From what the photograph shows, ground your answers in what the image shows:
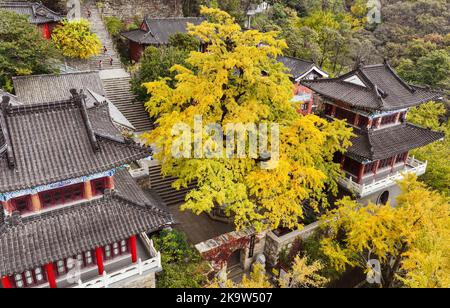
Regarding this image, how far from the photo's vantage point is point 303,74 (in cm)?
3653

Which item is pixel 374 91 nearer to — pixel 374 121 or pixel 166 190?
pixel 374 121

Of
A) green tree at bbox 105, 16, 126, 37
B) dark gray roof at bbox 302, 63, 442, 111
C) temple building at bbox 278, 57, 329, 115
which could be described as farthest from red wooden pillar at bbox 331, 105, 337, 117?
green tree at bbox 105, 16, 126, 37

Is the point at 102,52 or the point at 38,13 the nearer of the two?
the point at 38,13

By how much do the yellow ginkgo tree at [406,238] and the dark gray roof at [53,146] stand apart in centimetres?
1314

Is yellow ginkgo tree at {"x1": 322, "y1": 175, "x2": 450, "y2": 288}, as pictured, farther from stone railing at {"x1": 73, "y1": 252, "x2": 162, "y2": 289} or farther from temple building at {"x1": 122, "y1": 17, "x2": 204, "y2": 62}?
temple building at {"x1": 122, "y1": 17, "x2": 204, "y2": 62}

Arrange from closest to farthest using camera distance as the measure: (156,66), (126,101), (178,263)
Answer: (178,263) < (156,66) < (126,101)

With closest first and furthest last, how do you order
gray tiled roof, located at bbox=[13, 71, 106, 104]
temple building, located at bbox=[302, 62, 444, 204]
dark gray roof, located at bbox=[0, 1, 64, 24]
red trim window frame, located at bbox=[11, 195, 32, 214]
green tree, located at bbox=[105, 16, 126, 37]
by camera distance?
red trim window frame, located at bbox=[11, 195, 32, 214] → temple building, located at bbox=[302, 62, 444, 204] → gray tiled roof, located at bbox=[13, 71, 106, 104] → dark gray roof, located at bbox=[0, 1, 64, 24] → green tree, located at bbox=[105, 16, 126, 37]

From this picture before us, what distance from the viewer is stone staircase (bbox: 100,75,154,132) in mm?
35250

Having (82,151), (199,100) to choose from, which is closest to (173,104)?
(199,100)

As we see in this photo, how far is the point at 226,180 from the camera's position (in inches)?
742

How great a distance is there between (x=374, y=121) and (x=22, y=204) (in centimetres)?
2321

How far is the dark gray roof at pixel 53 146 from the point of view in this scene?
13.5m

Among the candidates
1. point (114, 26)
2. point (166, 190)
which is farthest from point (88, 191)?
point (114, 26)
